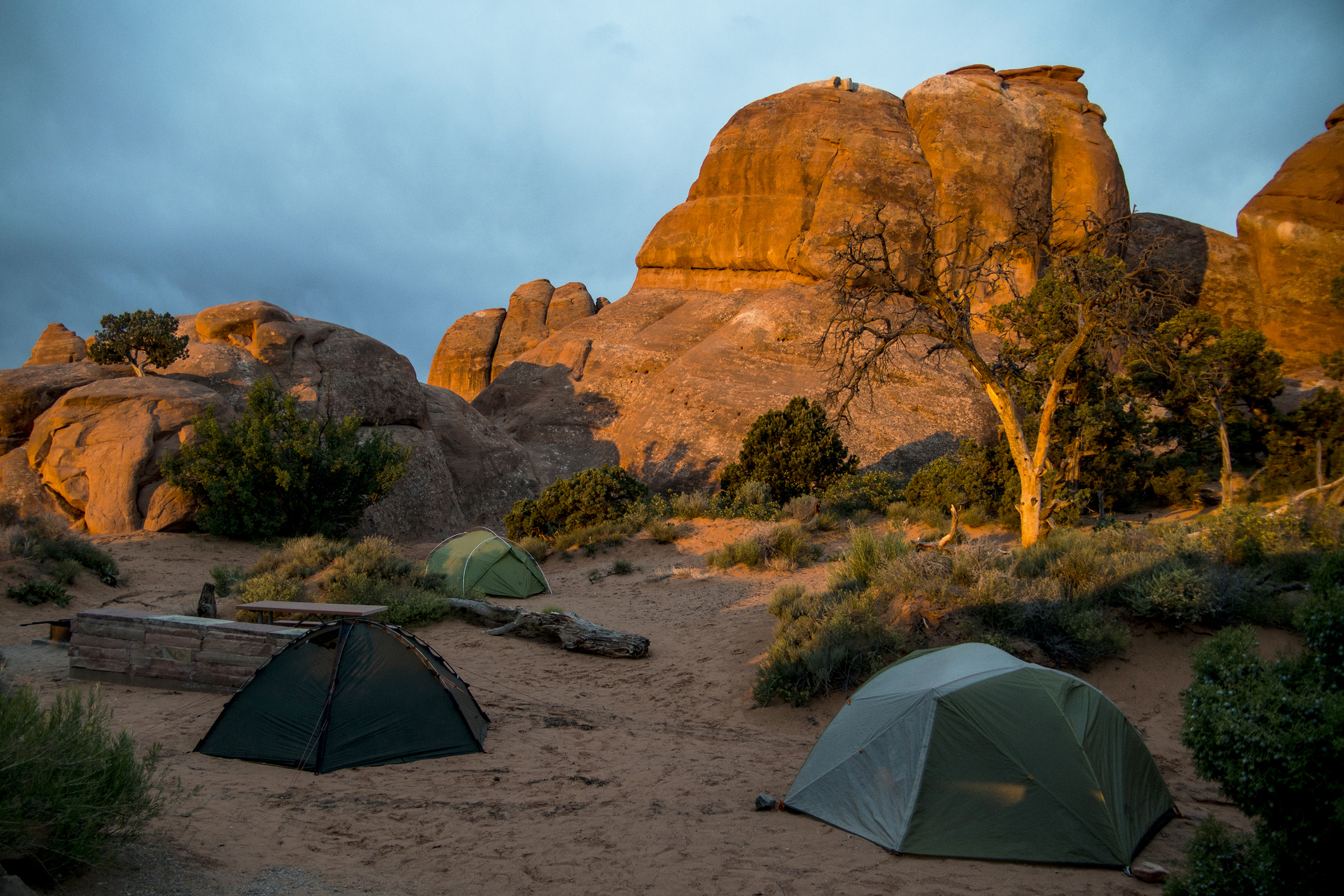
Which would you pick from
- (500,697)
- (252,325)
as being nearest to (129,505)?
(252,325)

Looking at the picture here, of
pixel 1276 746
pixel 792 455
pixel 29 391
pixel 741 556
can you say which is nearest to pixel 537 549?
pixel 741 556

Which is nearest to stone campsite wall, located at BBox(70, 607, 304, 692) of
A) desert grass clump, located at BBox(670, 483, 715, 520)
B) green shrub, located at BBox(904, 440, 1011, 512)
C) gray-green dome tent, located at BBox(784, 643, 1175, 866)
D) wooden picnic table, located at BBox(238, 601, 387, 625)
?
wooden picnic table, located at BBox(238, 601, 387, 625)

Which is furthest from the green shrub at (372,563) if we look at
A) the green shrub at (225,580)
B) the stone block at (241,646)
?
the stone block at (241,646)

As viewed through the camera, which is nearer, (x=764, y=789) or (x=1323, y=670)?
(x=1323, y=670)

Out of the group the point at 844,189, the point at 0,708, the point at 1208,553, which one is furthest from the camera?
the point at 844,189

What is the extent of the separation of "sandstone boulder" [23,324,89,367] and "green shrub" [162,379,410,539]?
12513 millimetres

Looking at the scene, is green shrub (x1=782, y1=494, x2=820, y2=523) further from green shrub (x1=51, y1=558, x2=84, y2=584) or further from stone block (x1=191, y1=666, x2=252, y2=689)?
green shrub (x1=51, y1=558, x2=84, y2=584)

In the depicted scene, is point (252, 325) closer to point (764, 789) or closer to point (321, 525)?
point (321, 525)

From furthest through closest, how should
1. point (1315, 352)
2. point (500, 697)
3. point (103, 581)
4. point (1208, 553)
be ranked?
point (1315, 352)
point (103, 581)
point (1208, 553)
point (500, 697)

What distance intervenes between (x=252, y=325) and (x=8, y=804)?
79.5 ft

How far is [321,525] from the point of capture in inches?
719

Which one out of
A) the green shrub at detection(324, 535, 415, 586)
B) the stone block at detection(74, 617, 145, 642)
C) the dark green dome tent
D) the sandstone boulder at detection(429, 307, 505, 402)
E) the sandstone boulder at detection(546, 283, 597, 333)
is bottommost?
the dark green dome tent

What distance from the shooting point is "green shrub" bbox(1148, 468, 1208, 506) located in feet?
64.4

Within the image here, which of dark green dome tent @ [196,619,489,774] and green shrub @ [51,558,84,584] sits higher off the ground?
green shrub @ [51,558,84,584]
